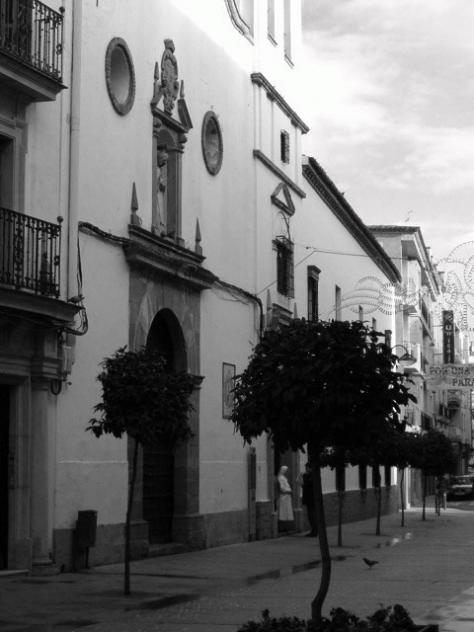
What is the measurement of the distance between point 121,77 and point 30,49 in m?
4.03

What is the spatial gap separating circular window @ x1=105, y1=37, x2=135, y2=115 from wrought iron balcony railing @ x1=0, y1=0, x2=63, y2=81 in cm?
239

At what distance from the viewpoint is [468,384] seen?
41.8 meters

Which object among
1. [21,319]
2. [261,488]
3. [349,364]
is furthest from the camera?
[261,488]

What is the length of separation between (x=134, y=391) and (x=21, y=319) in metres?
2.38

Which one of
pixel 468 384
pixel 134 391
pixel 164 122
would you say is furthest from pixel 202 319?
pixel 468 384

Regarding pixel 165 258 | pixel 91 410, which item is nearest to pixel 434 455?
pixel 165 258

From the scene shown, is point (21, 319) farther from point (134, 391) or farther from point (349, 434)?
point (349, 434)

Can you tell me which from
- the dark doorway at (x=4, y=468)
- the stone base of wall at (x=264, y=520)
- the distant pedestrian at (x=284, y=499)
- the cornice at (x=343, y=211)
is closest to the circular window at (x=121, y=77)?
the dark doorway at (x=4, y=468)

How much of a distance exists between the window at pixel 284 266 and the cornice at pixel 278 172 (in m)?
1.47

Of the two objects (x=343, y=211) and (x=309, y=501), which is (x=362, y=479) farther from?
(x=309, y=501)

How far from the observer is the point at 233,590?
617 inches

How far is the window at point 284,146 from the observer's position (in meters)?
29.6

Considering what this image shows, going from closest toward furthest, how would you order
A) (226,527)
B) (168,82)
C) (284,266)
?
(168,82), (226,527), (284,266)

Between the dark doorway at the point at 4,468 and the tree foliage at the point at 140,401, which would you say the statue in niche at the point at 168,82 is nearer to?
the dark doorway at the point at 4,468
